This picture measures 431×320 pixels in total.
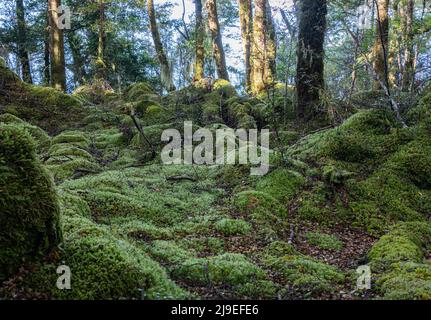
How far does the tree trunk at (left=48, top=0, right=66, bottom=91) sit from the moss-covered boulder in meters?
14.7

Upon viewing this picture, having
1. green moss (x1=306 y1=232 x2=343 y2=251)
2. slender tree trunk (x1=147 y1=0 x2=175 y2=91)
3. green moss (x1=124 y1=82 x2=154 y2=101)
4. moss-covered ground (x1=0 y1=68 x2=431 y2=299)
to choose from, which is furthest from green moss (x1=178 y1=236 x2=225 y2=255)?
slender tree trunk (x1=147 y1=0 x2=175 y2=91)

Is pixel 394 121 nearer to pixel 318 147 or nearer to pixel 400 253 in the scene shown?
pixel 318 147

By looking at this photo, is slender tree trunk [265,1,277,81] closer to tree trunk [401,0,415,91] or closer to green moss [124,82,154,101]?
tree trunk [401,0,415,91]

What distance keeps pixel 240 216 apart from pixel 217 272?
2.44m

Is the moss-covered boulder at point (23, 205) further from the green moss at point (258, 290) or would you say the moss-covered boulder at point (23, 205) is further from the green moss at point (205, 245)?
the green moss at point (205, 245)

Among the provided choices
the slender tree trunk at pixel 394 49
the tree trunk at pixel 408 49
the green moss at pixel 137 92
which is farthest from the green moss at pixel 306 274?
the green moss at pixel 137 92

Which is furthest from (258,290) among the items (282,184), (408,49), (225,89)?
(408,49)

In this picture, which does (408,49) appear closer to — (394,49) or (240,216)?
(394,49)

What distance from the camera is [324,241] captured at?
645 cm

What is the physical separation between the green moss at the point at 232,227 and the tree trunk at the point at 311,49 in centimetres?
570

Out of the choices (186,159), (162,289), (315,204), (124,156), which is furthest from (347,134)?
(162,289)

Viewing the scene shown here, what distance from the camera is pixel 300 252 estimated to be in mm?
5973
